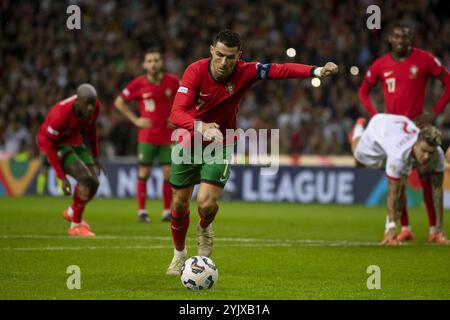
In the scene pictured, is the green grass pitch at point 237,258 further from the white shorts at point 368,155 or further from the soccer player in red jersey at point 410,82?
the white shorts at point 368,155

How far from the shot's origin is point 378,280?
8836 mm

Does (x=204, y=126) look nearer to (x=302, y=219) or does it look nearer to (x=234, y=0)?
(x=302, y=219)

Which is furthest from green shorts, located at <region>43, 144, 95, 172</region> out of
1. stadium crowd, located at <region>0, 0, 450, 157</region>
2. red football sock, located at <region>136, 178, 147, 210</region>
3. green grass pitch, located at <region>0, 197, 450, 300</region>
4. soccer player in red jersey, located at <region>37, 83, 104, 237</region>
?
stadium crowd, located at <region>0, 0, 450, 157</region>

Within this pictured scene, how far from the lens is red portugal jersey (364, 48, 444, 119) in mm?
13008

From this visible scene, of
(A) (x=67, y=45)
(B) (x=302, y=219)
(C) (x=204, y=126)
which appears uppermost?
(A) (x=67, y=45)

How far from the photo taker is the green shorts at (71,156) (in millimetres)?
13555

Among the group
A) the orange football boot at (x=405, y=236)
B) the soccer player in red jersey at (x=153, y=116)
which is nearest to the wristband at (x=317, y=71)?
the orange football boot at (x=405, y=236)

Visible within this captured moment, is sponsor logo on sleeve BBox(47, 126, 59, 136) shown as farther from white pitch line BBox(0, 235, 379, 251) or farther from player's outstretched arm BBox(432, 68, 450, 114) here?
player's outstretched arm BBox(432, 68, 450, 114)

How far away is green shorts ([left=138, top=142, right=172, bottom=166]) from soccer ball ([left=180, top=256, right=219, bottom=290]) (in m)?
8.22

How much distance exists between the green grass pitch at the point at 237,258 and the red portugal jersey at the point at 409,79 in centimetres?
189

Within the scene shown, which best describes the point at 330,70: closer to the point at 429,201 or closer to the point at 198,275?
the point at 198,275

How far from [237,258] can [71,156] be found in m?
3.81

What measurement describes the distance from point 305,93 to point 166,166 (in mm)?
8887
